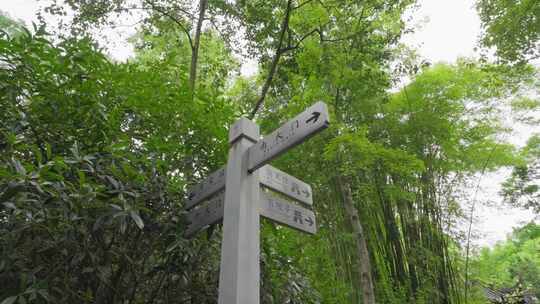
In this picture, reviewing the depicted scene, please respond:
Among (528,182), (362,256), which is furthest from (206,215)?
(528,182)

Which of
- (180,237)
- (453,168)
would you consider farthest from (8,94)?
(453,168)

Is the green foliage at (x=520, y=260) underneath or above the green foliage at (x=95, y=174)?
above

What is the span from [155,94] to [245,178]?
0.66 m

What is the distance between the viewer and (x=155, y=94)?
1623 mm

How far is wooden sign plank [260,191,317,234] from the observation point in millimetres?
1365

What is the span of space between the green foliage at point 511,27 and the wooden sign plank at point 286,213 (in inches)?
154

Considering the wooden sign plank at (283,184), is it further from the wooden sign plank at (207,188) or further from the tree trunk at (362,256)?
the tree trunk at (362,256)

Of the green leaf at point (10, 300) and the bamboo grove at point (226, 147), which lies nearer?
the green leaf at point (10, 300)

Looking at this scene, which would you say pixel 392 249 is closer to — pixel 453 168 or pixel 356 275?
pixel 356 275

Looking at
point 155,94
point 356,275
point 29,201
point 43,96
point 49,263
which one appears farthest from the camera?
point 356,275

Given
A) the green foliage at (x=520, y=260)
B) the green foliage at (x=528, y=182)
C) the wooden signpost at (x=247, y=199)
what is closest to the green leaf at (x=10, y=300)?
the wooden signpost at (x=247, y=199)

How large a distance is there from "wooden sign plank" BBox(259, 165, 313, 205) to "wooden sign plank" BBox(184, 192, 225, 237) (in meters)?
0.20

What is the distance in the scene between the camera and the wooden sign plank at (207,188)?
1460 mm

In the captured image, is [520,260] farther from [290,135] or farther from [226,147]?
[290,135]
